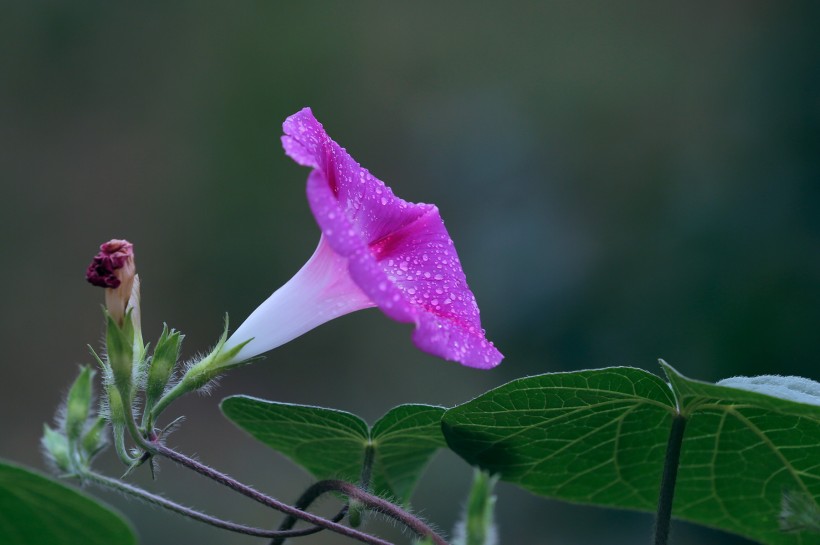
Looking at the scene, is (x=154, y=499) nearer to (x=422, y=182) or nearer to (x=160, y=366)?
(x=160, y=366)

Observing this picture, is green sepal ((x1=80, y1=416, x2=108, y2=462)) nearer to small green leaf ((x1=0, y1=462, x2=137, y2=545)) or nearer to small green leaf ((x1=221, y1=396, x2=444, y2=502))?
small green leaf ((x1=0, y1=462, x2=137, y2=545))

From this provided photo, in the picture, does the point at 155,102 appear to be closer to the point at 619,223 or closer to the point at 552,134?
the point at 552,134

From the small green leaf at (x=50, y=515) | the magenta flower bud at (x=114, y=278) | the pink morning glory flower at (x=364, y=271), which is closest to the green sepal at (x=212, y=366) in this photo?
the pink morning glory flower at (x=364, y=271)

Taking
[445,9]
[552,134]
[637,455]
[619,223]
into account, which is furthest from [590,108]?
[637,455]

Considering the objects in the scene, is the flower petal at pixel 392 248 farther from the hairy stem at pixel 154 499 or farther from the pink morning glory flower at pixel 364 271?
the hairy stem at pixel 154 499

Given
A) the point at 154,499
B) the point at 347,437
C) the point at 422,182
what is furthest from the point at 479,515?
the point at 422,182
